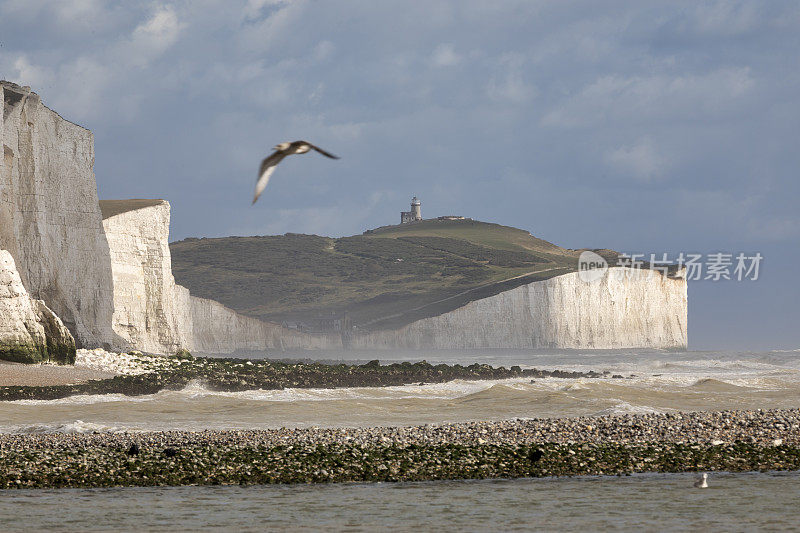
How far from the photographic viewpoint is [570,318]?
3305 inches

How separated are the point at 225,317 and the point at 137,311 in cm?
3579

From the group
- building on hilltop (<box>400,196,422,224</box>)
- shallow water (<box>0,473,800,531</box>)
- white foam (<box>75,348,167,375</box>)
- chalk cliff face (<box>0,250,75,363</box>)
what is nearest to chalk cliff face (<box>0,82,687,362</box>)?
chalk cliff face (<box>0,250,75,363</box>)

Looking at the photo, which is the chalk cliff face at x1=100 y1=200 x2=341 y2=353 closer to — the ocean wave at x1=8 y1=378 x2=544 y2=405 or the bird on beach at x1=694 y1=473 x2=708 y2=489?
the ocean wave at x1=8 y1=378 x2=544 y2=405

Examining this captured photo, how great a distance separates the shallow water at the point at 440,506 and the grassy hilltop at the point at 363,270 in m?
75.6

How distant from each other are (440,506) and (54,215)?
31.6 meters

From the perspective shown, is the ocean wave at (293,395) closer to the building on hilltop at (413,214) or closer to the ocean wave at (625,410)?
the ocean wave at (625,410)

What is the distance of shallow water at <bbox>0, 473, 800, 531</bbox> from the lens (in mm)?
10352

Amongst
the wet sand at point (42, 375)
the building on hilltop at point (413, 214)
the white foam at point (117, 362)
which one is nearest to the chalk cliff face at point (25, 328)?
the wet sand at point (42, 375)

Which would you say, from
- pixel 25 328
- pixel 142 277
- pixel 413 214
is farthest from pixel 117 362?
pixel 413 214

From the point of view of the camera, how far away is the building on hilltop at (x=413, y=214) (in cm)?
17238

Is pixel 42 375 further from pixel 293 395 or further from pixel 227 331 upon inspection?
pixel 227 331

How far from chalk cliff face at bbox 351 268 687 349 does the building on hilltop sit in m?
83.1

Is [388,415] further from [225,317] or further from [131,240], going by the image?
[225,317]

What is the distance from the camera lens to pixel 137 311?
45219mm
